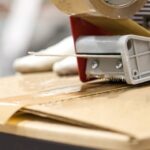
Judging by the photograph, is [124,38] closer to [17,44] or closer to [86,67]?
[86,67]

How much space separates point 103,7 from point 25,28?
3.28 ft

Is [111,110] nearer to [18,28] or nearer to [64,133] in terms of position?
[64,133]

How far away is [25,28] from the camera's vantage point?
5.33 ft

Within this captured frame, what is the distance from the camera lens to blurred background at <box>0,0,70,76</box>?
1.59 meters

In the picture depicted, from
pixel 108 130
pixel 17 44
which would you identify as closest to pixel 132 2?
pixel 108 130

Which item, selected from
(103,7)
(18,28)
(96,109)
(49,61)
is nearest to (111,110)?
(96,109)

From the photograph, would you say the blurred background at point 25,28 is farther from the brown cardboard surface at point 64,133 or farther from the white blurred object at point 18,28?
the brown cardboard surface at point 64,133

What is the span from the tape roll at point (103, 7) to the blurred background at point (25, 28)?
87 cm

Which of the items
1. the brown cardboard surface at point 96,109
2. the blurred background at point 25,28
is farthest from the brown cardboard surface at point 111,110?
the blurred background at point 25,28

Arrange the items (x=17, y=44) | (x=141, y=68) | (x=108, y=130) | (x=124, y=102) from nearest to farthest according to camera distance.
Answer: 1. (x=108, y=130)
2. (x=124, y=102)
3. (x=141, y=68)
4. (x=17, y=44)

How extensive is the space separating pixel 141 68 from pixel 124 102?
12 centimetres

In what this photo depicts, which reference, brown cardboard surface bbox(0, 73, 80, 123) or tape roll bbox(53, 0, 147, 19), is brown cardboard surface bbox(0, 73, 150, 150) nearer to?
brown cardboard surface bbox(0, 73, 80, 123)

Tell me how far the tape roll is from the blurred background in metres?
0.87

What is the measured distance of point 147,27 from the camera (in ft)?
2.49
